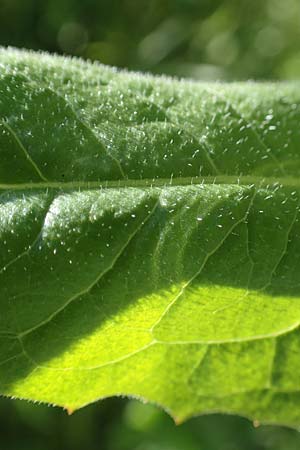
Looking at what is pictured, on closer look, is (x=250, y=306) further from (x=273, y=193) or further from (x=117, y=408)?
(x=117, y=408)

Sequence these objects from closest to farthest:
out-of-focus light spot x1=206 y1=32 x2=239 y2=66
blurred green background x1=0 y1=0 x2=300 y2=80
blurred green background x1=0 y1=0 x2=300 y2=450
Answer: blurred green background x1=0 y1=0 x2=300 y2=450 < blurred green background x1=0 y1=0 x2=300 y2=80 < out-of-focus light spot x1=206 y1=32 x2=239 y2=66

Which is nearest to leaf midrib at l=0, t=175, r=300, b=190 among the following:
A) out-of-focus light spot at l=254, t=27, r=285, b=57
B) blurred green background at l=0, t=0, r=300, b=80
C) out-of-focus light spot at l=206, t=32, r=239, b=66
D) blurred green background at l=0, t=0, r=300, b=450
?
blurred green background at l=0, t=0, r=300, b=450

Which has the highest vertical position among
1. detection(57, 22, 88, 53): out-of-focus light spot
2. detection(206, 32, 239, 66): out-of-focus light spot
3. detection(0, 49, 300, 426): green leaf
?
detection(57, 22, 88, 53): out-of-focus light spot

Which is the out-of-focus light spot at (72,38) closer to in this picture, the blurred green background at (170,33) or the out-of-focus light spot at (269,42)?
the blurred green background at (170,33)

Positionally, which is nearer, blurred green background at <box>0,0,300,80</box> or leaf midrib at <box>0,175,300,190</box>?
leaf midrib at <box>0,175,300,190</box>

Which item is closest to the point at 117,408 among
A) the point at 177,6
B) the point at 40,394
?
the point at 177,6

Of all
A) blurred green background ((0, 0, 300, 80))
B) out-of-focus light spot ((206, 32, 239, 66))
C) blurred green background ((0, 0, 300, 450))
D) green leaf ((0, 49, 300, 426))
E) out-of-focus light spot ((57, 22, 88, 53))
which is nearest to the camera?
green leaf ((0, 49, 300, 426))

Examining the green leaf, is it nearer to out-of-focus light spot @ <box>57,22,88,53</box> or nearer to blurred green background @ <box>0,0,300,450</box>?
blurred green background @ <box>0,0,300,450</box>
